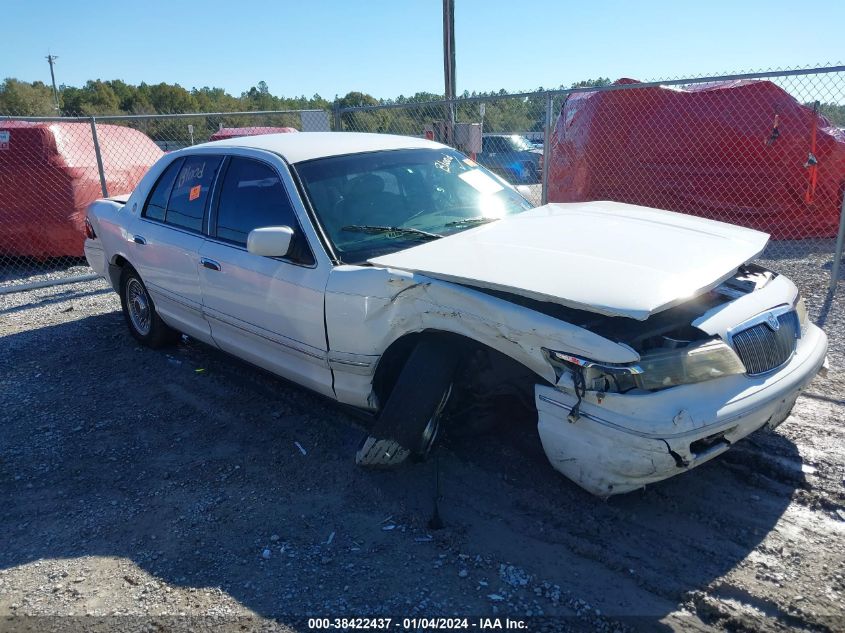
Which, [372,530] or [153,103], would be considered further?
[153,103]

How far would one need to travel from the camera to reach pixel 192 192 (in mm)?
4879

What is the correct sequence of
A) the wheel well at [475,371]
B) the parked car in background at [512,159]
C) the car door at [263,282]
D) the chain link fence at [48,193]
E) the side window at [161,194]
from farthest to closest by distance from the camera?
the parked car in background at [512,159] < the chain link fence at [48,193] < the side window at [161,194] < the car door at [263,282] < the wheel well at [475,371]

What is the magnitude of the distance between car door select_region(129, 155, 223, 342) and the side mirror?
3.54ft

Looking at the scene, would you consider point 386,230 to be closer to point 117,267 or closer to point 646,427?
point 646,427

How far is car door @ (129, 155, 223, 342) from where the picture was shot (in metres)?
4.75

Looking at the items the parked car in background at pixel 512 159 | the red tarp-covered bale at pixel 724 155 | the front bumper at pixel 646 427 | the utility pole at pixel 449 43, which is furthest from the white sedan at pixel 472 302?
the parked car in background at pixel 512 159

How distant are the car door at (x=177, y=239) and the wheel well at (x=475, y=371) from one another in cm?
170

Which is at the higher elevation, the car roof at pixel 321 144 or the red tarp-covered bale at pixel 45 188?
the car roof at pixel 321 144

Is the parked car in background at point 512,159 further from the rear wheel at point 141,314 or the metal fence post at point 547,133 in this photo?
the rear wheel at point 141,314

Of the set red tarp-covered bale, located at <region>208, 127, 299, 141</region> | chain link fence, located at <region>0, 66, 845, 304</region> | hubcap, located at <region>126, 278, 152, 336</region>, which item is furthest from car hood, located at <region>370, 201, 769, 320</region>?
red tarp-covered bale, located at <region>208, 127, 299, 141</region>

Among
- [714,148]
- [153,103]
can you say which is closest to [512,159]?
[714,148]

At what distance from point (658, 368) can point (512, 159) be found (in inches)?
396

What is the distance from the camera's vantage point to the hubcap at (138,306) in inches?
226

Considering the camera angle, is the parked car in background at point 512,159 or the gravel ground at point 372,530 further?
the parked car in background at point 512,159
